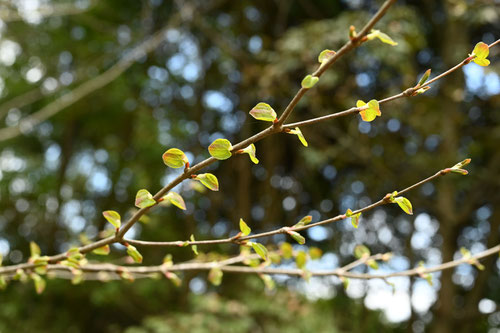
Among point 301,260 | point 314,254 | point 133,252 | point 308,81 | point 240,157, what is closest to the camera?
point 308,81

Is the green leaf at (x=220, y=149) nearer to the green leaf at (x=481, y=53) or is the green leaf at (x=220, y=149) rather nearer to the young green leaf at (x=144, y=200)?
the young green leaf at (x=144, y=200)

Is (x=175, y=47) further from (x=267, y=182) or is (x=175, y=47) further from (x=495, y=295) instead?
(x=495, y=295)

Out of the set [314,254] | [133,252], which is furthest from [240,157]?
[133,252]

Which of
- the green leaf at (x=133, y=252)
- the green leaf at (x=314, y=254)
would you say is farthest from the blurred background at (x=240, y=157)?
the green leaf at (x=133, y=252)

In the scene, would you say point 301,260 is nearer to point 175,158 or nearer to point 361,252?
point 361,252

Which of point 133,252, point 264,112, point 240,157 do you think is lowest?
point 133,252

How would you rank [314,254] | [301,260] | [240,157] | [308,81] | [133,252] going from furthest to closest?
[240,157], [314,254], [301,260], [133,252], [308,81]

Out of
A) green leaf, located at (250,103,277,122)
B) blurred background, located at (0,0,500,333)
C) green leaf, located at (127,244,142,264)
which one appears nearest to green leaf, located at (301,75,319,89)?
green leaf, located at (250,103,277,122)

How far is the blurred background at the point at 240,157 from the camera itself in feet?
10.7

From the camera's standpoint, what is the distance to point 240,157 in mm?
4074

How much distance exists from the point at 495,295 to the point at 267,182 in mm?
2116

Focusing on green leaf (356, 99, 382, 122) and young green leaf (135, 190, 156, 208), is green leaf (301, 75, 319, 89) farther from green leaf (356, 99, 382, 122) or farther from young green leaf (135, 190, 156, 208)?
young green leaf (135, 190, 156, 208)

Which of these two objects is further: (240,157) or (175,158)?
(240,157)

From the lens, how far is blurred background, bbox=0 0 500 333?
3.27m
